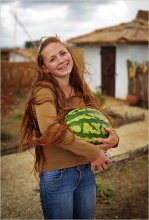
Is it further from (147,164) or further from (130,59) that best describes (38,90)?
(130,59)

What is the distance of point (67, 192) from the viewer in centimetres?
248

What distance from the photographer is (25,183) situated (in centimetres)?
604

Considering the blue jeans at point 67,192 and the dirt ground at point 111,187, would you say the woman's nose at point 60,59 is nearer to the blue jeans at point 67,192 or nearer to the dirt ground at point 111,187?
the blue jeans at point 67,192

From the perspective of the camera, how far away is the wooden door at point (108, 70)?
16156 millimetres

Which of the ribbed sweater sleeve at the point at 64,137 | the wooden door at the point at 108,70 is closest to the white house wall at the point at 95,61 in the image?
Answer: the wooden door at the point at 108,70

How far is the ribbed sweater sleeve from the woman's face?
0.28m

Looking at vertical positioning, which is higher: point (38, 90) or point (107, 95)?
point (38, 90)

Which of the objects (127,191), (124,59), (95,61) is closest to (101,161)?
(127,191)

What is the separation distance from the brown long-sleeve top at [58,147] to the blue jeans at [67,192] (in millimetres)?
57

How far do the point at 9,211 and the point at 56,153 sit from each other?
282 centimetres

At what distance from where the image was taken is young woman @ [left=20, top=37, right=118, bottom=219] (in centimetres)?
237

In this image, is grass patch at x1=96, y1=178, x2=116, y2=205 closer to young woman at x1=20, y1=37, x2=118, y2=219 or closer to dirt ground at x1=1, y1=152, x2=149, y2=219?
dirt ground at x1=1, y1=152, x2=149, y2=219

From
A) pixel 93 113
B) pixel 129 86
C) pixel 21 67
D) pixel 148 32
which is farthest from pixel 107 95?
pixel 93 113

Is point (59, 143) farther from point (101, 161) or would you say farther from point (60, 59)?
point (60, 59)
